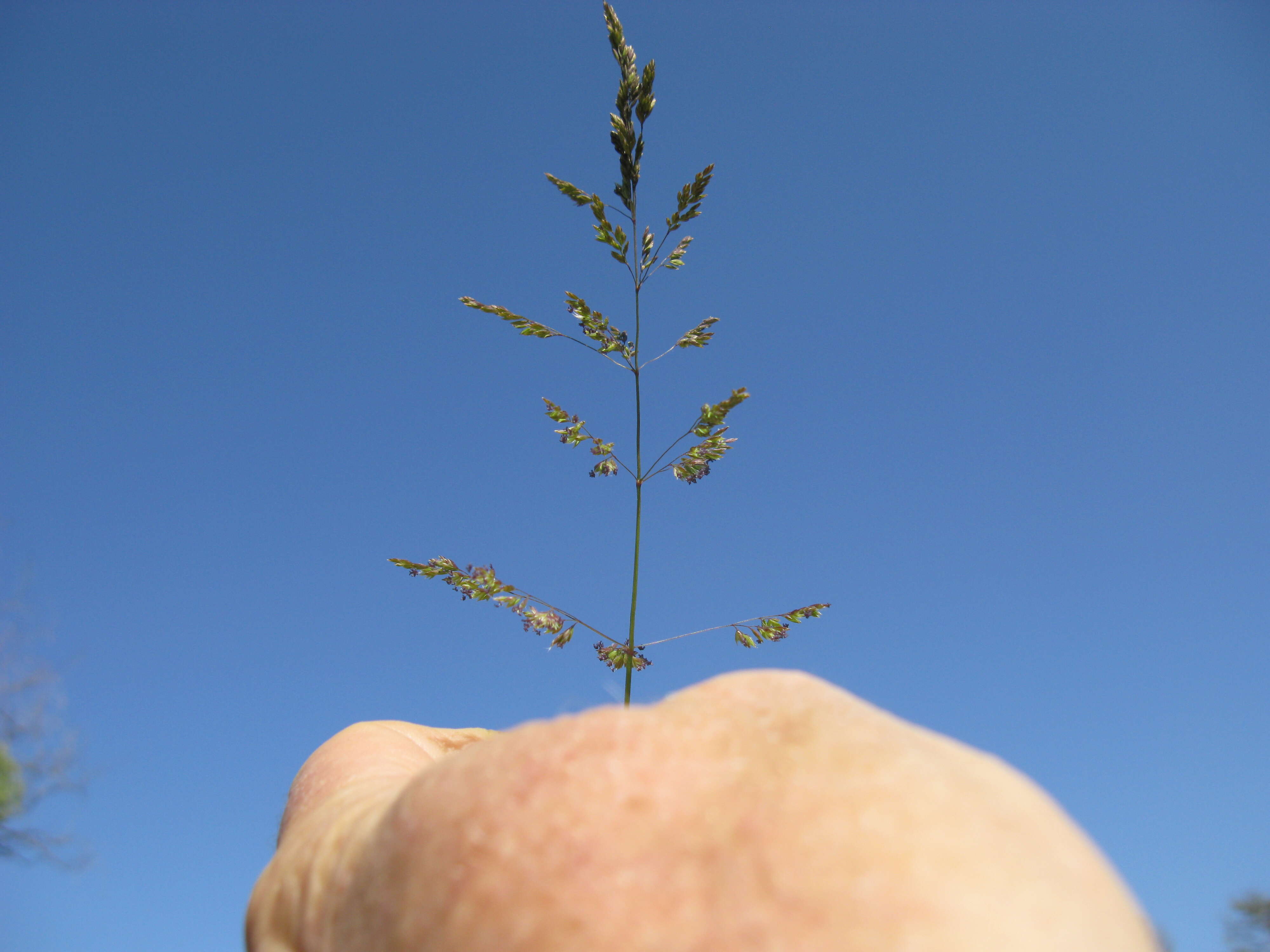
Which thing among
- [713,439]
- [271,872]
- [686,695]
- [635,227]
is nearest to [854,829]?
[686,695]

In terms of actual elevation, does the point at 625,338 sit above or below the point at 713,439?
above

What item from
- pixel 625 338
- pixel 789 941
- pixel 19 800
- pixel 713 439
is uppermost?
pixel 19 800

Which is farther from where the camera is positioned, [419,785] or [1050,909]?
[419,785]

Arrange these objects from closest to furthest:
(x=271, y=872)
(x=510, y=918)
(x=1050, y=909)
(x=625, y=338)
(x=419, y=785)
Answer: (x=1050, y=909) < (x=510, y=918) < (x=419, y=785) < (x=271, y=872) < (x=625, y=338)

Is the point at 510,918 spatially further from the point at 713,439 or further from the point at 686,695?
the point at 713,439

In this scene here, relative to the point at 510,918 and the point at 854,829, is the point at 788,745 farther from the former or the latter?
the point at 510,918

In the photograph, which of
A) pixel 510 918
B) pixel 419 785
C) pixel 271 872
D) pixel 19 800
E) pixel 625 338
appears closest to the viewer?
pixel 510 918
